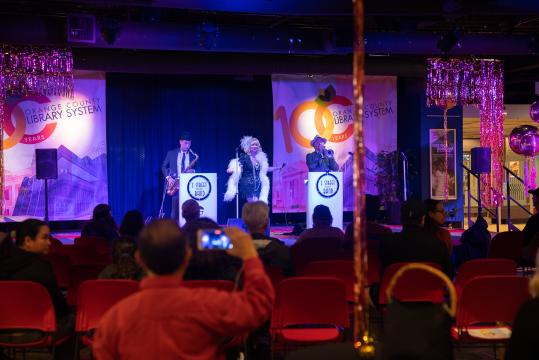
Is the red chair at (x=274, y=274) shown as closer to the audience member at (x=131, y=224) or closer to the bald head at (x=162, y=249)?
the audience member at (x=131, y=224)

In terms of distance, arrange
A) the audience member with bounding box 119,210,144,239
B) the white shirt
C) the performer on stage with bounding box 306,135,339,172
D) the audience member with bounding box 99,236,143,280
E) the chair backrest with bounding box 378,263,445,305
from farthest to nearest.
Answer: the white shirt
the performer on stage with bounding box 306,135,339,172
the audience member with bounding box 119,210,144,239
the chair backrest with bounding box 378,263,445,305
the audience member with bounding box 99,236,143,280

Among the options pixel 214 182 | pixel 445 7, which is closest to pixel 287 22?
pixel 214 182

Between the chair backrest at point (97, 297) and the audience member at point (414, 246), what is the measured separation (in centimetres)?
198

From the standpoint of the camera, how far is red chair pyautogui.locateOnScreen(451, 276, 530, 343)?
390 centimetres

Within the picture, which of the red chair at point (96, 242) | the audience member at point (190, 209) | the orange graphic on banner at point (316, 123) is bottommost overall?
the red chair at point (96, 242)

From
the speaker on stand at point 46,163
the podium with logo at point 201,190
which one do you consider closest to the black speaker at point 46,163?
the speaker on stand at point 46,163

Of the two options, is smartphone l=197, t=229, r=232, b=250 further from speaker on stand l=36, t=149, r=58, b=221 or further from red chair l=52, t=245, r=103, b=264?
speaker on stand l=36, t=149, r=58, b=221

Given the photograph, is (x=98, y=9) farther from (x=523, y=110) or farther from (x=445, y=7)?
(x=523, y=110)

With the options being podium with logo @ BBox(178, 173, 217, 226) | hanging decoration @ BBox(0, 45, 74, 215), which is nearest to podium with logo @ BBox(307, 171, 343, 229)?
podium with logo @ BBox(178, 173, 217, 226)

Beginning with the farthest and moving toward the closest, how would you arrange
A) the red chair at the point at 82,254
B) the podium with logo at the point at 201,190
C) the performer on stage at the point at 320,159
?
the performer on stage at the point at 320,159
the podium with logo at the point at 201,190
the red chair at the point at 82,254

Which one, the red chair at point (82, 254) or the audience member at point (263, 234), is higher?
the audience member at point (263, 234)

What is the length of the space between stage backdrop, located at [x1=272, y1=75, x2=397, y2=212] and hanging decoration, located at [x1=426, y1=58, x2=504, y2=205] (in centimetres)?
159

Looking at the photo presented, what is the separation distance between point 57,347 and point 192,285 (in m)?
1.44

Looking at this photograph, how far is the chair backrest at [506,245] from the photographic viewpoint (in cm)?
646
